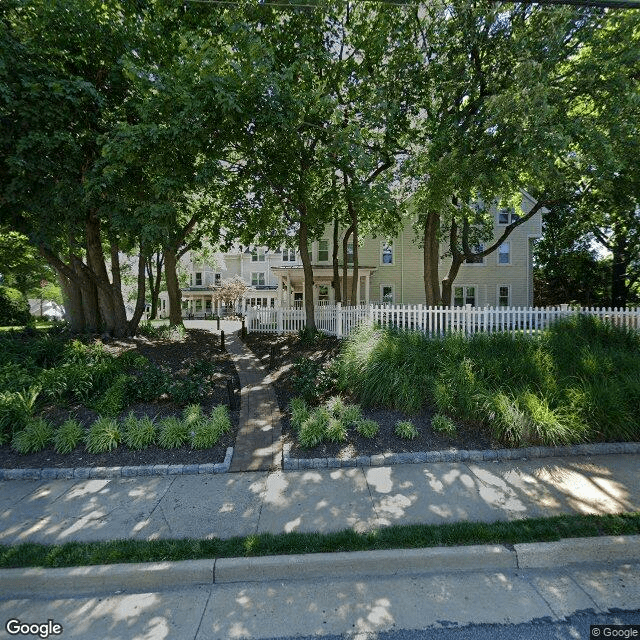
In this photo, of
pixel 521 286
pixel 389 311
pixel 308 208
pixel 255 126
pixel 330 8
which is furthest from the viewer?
pixel 521 286

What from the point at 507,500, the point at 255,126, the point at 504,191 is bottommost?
the point at 507,500

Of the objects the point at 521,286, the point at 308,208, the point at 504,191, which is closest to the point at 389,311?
the point at 504,191

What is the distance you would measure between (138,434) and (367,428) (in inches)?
127

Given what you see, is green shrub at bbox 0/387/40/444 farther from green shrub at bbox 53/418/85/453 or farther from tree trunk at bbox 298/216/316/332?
tree trunk at bbox 298/216/316/332

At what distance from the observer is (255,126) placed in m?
8.78

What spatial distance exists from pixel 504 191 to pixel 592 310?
434cm

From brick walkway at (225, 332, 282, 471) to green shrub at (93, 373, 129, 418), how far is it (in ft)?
6.54

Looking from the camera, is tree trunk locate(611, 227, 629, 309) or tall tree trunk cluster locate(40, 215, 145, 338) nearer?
tall tree trunk cluster locate(40, 215, 145, 338)

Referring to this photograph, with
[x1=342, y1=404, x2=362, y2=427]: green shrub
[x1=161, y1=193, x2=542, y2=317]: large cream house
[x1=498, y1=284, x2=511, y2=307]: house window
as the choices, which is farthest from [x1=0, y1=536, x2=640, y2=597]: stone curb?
[x1=498, y1=284, x2=511, y2=307]: house window

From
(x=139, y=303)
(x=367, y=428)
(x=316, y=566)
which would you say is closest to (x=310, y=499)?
(x=316, y=566)

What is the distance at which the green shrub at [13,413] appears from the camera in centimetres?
550

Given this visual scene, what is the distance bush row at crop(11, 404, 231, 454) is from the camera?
16.7ft

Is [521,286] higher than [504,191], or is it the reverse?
[504,191]

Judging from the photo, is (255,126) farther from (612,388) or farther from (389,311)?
(612,388)
